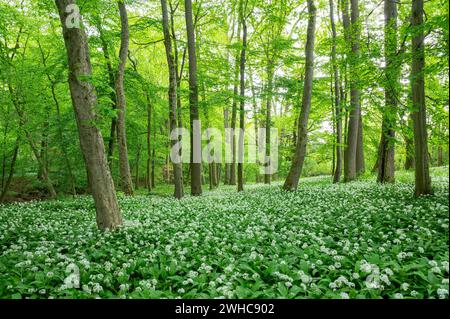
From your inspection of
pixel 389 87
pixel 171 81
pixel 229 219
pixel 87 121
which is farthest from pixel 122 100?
pixel 389 87

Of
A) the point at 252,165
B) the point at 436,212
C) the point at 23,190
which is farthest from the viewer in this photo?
the point at 252,165

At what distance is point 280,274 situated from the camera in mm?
4145

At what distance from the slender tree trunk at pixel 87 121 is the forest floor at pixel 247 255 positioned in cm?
67

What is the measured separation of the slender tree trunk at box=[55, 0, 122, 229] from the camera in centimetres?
658

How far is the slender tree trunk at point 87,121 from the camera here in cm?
658

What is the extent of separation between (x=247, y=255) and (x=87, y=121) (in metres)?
4.50

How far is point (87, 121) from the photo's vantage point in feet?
21.9

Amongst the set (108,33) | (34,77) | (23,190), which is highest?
(108,33)

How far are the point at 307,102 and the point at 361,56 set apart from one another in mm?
4265

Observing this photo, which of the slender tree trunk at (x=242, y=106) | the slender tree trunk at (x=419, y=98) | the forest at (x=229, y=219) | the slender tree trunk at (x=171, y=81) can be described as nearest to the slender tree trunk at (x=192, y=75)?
the forest at (x=229, y=219)

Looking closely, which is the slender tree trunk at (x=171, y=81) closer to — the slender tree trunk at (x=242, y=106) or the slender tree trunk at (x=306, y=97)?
the slender tree trunk at (x=242, y=106)

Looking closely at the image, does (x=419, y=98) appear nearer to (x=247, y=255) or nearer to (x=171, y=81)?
(x=247, y=255)

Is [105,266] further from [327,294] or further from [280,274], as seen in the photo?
[327,294]
